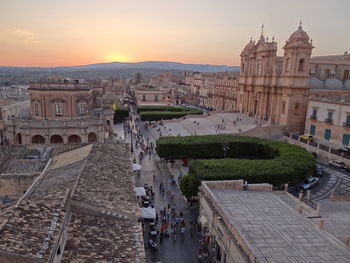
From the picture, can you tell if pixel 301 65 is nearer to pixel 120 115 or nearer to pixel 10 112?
pixel 120 115

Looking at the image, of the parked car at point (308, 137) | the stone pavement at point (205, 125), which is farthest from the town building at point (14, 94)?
the parked car at point (308, 137)

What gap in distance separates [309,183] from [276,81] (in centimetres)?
2509

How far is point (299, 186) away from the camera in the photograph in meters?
24.4

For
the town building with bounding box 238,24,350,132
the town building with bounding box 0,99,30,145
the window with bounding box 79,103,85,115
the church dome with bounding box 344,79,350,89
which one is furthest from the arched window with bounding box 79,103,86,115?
the church dome with bounding box 344,79,350,89

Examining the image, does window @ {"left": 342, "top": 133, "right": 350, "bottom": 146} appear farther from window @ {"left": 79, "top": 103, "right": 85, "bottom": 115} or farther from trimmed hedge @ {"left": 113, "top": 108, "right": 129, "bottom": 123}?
trimmed hedge @ {"left": 113, "top": 108, "right": 129, "bottom": 123}

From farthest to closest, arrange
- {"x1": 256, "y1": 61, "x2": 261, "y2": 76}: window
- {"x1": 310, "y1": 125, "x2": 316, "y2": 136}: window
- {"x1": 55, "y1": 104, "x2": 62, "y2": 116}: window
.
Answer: {"x1": 256, "y1": 61, "x2": 261, "y2": 76}: window
{"x1": 310, "y1": 125, "x2": 316, "y2": 136}: window
{"x1": 55, "y1": 104, "x2": 62, "y2": 116}: window

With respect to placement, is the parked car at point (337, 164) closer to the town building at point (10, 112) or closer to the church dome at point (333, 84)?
the church dome at point (333, 84)

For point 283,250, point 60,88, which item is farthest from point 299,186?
point 60,88

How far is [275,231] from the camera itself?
14508 mm

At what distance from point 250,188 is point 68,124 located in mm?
23700

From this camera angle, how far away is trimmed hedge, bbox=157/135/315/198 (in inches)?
869

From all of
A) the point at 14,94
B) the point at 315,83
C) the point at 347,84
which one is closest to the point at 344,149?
the point at 315,83

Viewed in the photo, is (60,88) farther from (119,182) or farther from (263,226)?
(263,226)

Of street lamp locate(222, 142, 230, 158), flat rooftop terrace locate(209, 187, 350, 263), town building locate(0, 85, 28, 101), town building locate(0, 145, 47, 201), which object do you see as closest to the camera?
flat rooftop terrace locate(209, 187, 350, 263)
